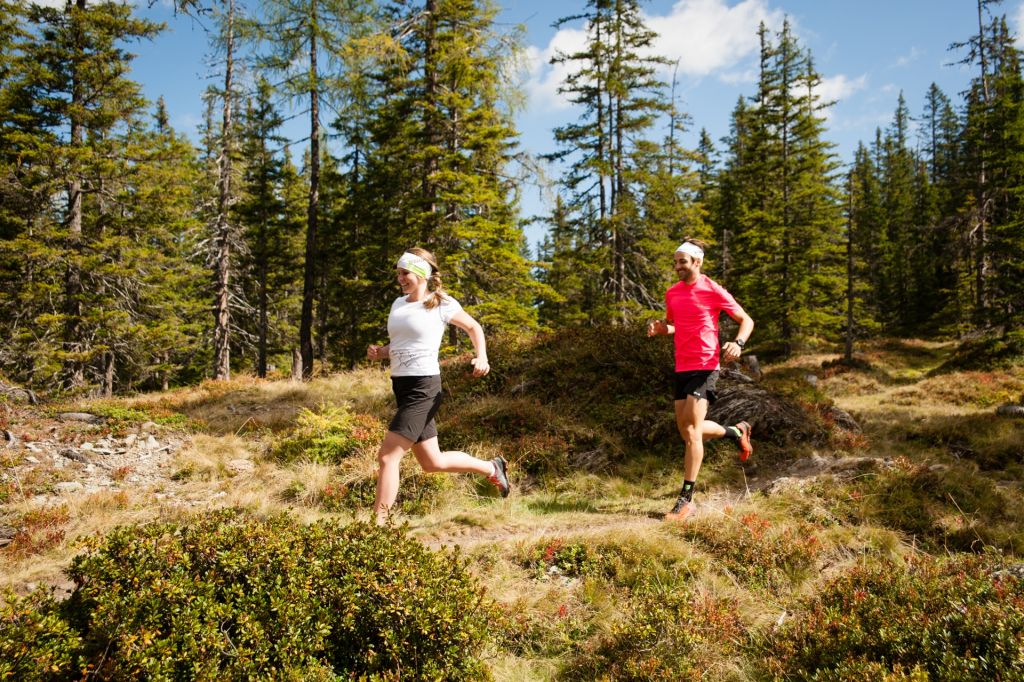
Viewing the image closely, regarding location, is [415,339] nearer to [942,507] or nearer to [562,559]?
[562,559]

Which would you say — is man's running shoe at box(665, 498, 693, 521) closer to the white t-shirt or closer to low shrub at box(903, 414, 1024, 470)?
the white t-shirt

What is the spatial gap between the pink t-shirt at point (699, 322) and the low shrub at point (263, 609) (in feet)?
10.0

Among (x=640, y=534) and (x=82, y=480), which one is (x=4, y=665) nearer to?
(x=640, y=534)

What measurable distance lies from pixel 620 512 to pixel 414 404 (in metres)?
2.54

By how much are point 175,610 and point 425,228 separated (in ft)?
42.1

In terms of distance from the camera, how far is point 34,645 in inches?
76.2

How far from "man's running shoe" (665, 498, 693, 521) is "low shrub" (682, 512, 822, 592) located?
27 centimetres

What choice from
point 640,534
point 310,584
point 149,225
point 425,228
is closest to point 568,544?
point 640,534

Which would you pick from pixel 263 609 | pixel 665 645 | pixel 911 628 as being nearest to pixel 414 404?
pixel 263 609

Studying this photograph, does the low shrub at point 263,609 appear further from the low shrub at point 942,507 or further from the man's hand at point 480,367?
the low shrub at point 942,507

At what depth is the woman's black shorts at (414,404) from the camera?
13.6ft

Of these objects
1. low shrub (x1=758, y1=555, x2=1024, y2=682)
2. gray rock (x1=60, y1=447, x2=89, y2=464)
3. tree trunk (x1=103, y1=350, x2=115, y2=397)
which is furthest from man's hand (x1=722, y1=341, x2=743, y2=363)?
tree trunk (x1=103, y1=350, x2=115, y2=397)

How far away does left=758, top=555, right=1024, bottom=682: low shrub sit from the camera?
216 centimetres

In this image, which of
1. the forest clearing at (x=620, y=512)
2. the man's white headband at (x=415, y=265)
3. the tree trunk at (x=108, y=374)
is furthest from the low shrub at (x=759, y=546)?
the tree trunk at (x=108, y=374)
